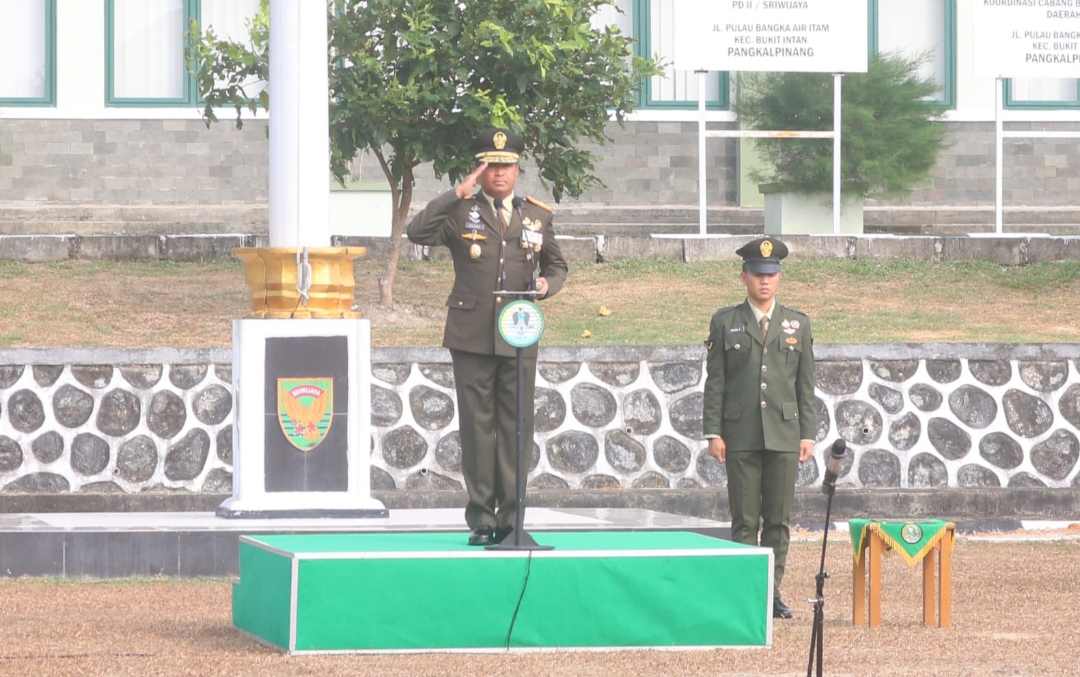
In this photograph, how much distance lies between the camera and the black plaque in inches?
497

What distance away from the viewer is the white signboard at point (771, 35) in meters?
23.4

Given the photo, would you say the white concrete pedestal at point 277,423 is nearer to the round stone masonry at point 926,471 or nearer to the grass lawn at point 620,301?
the round stone masonry at point 926,471

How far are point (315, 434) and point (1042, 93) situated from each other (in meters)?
19.1

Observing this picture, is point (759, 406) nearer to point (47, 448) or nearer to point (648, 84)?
point (47, 448)

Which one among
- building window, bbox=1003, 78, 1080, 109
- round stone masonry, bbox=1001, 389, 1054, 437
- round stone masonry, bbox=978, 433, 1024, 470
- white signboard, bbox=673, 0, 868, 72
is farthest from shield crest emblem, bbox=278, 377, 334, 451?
building window, bbox=1003, 78, 1080, 109

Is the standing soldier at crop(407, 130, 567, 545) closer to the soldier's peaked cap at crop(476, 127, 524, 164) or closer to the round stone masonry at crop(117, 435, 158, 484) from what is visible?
the soldier's peaked cap at crop(476, 127, 524, 164)

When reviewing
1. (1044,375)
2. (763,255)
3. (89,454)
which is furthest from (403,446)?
(763,255)

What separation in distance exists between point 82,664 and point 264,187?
18.8 metres

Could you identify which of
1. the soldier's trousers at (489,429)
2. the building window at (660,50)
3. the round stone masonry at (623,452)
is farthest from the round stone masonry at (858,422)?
the building window at (660,50)

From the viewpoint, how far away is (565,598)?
9500 mm

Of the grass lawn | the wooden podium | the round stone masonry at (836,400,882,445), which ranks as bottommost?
the wooden podium

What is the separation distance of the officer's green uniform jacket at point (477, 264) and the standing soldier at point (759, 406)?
120cm

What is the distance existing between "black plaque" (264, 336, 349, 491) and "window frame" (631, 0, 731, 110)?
632 inches

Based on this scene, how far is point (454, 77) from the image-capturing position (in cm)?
2042
